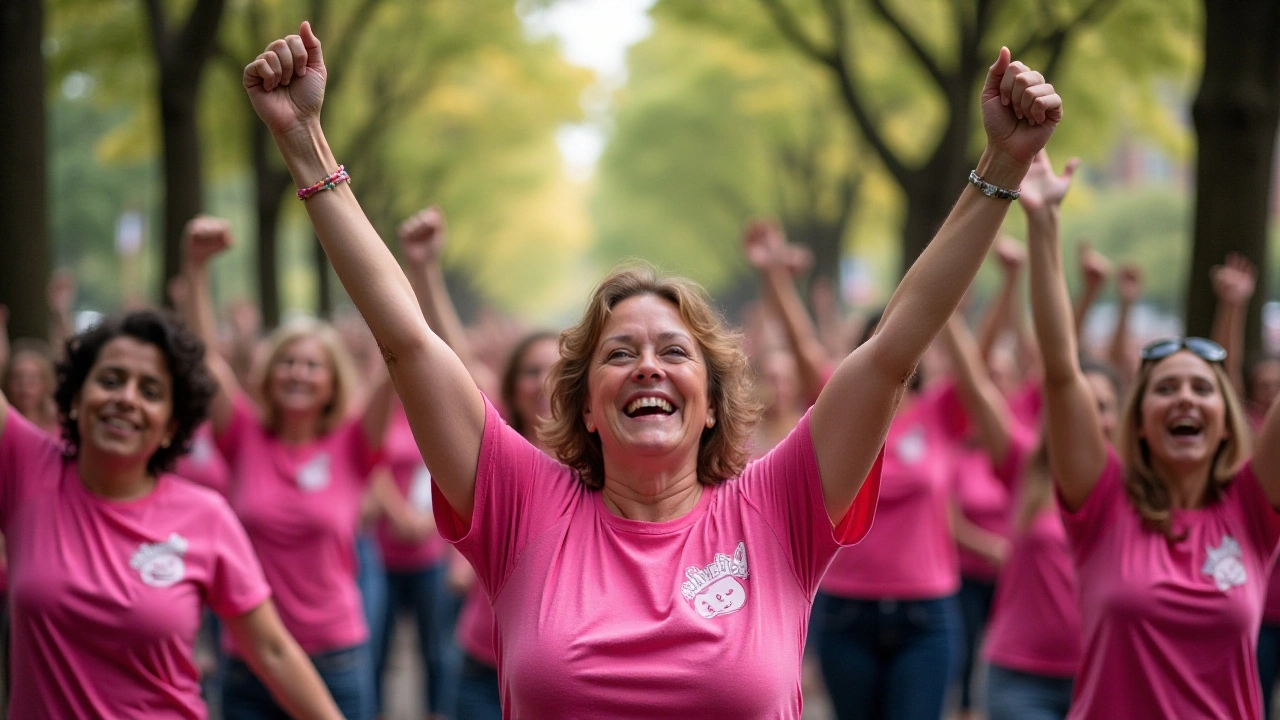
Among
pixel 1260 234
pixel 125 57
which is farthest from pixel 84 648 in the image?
pixel 125 57

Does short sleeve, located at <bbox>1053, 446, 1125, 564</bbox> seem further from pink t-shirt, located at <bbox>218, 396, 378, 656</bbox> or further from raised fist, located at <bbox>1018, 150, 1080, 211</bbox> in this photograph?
pink t-shirt, located at <bbox>218, 396, 378, 656</bbox>

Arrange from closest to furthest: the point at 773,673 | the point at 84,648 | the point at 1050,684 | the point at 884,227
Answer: the point at 773,673 → the point at 84,648 → the point at 1050,684 → the point at 884,227

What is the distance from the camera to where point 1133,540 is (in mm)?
4000

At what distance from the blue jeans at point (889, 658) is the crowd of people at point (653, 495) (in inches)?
0.5

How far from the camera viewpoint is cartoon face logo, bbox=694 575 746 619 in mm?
2711

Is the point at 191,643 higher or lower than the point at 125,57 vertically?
lower

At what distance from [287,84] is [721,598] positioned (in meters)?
1.41

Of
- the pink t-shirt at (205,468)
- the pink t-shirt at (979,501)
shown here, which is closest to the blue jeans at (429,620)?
the pink t-shirt at (205,468)

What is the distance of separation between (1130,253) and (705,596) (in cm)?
3834

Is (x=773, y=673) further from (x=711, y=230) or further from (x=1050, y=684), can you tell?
(x=711, y=230)

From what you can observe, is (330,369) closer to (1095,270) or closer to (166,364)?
(166,364)

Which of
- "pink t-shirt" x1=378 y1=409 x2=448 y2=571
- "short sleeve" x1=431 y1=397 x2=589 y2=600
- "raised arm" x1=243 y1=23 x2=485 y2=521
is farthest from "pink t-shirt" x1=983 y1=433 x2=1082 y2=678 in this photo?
"pink t-shirt" x1=378 y1=409 x2=448 y2=571

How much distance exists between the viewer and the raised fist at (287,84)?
105 inches

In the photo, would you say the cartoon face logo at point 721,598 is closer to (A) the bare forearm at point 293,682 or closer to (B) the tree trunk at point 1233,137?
(A) the bare forearm at point 293,682
